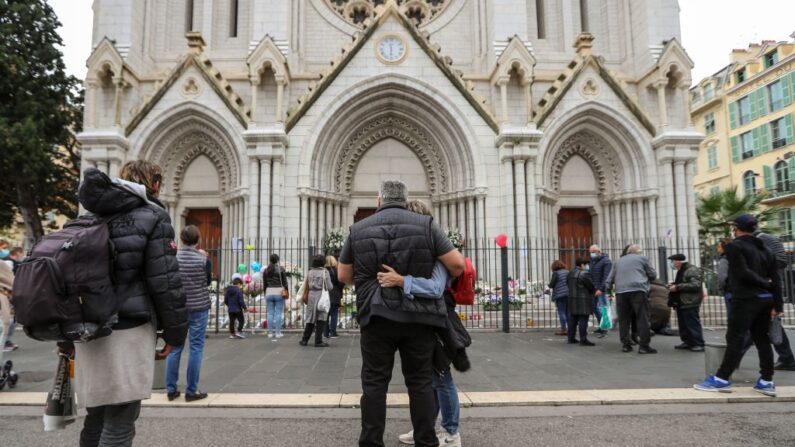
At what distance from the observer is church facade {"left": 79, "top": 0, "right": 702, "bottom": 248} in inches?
628

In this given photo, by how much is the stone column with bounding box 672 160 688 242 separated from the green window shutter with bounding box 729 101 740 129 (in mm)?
24372

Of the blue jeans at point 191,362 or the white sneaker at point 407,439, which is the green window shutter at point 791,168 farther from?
the blue jeans at point 191,362

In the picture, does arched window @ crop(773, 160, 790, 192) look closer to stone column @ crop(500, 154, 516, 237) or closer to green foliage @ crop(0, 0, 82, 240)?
stone column @ crop(500, 154, 516, 237)

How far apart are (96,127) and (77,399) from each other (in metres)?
16.8

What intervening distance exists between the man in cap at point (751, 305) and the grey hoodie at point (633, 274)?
9.13 feet

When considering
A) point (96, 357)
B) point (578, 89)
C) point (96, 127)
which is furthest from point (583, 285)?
point (96, 127)

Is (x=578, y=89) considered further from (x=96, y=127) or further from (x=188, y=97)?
(x=96, y=127)

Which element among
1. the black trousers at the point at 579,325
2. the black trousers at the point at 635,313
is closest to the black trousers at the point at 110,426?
the black trousers at the point at 635,313

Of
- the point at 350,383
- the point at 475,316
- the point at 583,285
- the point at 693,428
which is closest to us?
the point at 693,428

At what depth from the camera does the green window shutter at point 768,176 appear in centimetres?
3144

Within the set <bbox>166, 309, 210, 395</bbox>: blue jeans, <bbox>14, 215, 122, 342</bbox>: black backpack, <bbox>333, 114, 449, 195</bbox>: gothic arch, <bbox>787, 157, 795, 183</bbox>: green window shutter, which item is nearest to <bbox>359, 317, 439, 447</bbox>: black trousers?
<bbox>14, 215, 122, 342</bbox>: black backpack

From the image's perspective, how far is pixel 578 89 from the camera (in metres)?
16.8

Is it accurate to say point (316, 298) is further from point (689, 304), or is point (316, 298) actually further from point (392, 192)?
point (689, 304)

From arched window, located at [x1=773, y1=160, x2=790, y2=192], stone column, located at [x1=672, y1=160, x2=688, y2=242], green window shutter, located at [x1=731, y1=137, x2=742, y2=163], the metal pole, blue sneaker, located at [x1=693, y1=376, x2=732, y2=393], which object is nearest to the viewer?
blue sneaker, located at [x1=693, y1=376, x2=732, y2=393]
